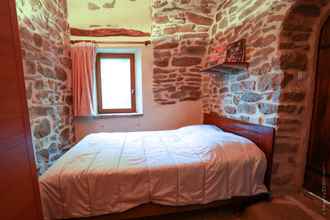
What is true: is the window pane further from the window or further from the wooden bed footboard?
the wooden bed footboard

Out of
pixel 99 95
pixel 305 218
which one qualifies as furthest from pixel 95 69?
pixel 305 218

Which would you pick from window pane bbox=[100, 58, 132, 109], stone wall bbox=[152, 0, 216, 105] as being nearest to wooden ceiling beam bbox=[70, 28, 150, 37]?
stone wall bbox=[152, 0, 216, 105]

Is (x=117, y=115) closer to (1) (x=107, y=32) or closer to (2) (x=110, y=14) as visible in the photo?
(1) (x=107, y=32)

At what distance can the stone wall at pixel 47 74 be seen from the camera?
165cm

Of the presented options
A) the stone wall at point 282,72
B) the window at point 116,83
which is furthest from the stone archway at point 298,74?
the window at point 116,83

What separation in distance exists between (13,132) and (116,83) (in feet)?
7.34

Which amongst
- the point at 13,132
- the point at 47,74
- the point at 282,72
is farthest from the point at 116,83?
the point at 282,72

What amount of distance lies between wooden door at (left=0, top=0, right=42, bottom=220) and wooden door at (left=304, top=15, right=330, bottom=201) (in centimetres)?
222

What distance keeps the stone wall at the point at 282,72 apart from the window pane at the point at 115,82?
191cm

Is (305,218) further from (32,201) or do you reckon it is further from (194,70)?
(194,70)

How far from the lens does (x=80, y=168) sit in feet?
4.10

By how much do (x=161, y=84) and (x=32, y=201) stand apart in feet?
7.25

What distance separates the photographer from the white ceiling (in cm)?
250

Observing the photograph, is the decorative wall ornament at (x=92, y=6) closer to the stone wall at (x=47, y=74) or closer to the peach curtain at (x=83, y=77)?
the stone wall at (x=47, y=74)
